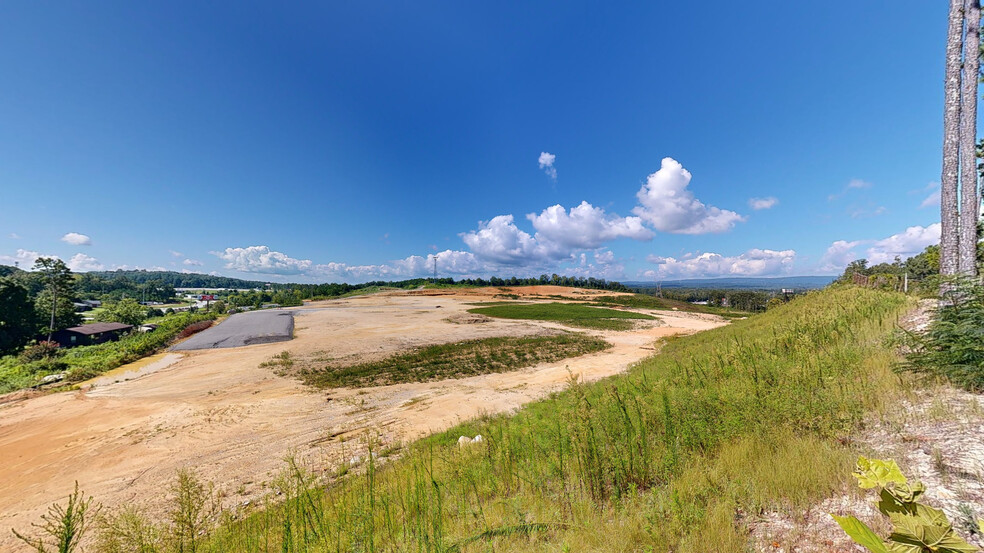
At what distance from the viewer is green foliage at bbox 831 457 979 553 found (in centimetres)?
133

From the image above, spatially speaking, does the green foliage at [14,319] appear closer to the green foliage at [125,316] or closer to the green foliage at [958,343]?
the green foliage at [125,316]

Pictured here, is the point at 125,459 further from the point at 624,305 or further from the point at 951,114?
the point at 624,305

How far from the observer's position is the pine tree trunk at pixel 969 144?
8.65m

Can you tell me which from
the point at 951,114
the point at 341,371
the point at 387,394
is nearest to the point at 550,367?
the point at 387,394

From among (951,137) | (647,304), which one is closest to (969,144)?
(951,137)

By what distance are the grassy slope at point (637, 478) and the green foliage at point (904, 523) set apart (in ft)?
6.58

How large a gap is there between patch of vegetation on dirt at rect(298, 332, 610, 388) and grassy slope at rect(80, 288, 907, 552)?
11.3 meters

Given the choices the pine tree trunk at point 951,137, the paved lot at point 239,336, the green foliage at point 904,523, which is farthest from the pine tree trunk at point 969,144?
the paved lot at point 239,336

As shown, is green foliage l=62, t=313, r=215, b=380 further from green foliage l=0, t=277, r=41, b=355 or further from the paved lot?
green foliage l=0, t=277, r=41, b=355

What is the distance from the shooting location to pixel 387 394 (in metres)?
15.2

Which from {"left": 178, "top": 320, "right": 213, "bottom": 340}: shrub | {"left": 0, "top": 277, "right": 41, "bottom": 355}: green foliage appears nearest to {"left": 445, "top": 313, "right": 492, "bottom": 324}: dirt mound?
{"left": 178, "top": 320, "right": 213, "bottom": 340}: shrub

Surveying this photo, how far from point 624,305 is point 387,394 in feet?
217

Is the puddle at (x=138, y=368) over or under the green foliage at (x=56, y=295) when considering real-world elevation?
under

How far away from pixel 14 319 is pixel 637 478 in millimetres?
49808
